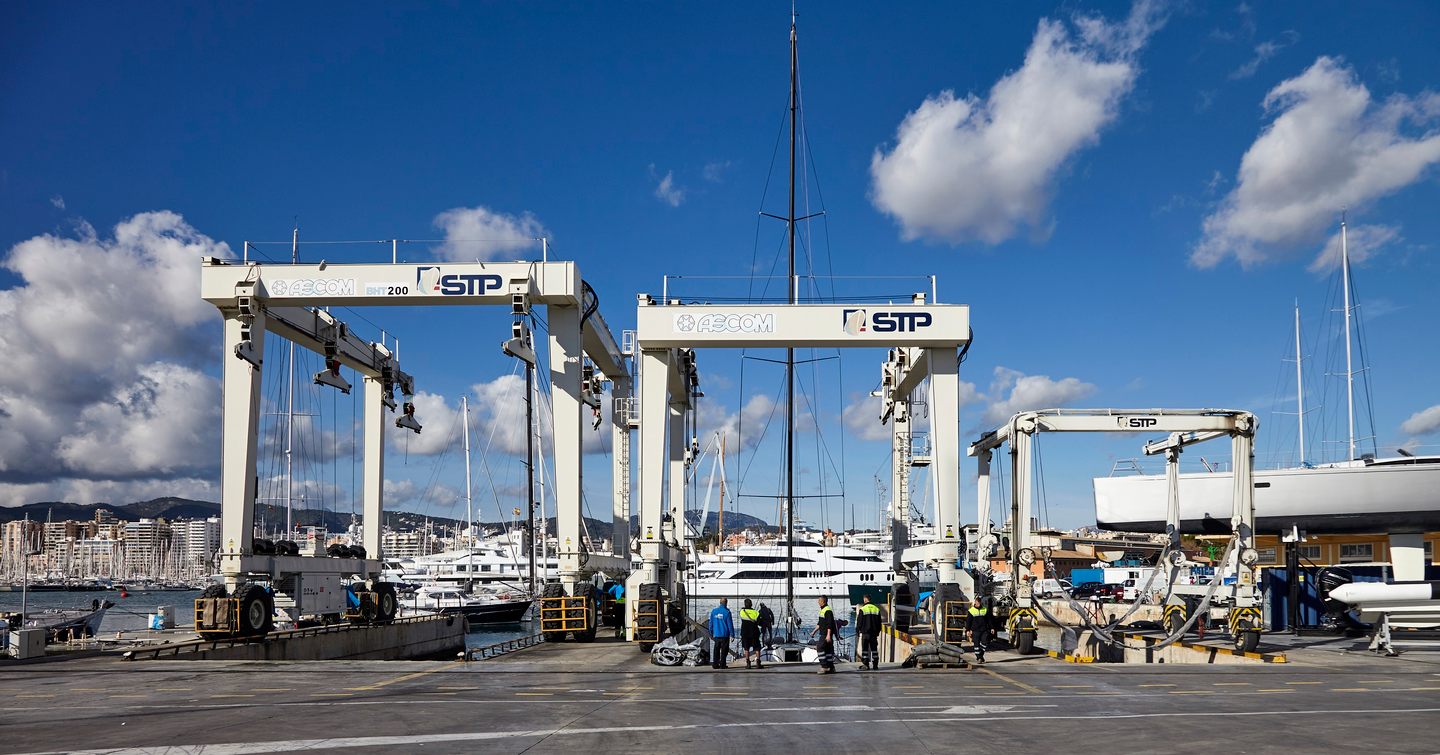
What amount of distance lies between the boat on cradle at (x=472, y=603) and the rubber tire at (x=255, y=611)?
123 ft

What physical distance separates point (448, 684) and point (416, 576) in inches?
3282

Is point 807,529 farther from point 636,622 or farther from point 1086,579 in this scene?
point 636,622

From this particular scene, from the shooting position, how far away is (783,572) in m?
96.7

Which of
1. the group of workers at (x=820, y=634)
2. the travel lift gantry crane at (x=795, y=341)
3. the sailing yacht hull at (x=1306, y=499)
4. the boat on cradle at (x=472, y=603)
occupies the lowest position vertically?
the boat on cradle at (x=472, y=603)

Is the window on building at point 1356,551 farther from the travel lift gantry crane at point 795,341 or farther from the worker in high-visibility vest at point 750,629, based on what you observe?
the worker in high-visibility vest at point 750,629

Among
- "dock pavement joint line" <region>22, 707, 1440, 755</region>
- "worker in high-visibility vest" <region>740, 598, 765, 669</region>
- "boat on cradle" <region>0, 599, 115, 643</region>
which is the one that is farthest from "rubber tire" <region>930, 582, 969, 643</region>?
"boat on cradle" <region>0, 599, 115, 643</region>

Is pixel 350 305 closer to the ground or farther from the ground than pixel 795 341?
farther from the ground

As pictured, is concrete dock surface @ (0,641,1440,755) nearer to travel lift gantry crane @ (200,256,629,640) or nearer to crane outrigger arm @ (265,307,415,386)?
travel lift gantry crane @ (200,256,629,640)

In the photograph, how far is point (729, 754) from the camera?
35.0ft

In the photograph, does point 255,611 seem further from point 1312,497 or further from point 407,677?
point 1312,497

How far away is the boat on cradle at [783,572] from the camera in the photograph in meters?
95.7

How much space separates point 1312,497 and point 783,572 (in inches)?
2394

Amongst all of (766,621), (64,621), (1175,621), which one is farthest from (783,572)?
(1175,621)

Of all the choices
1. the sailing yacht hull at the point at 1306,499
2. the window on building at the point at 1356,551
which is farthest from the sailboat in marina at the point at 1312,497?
the window on building at the point at 1356,551
